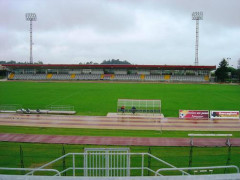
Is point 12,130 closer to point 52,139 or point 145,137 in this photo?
point 52,139

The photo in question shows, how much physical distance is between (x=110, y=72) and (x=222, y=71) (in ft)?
142

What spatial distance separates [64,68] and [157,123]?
244ft

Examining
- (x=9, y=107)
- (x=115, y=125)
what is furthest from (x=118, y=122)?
(x=9, y=107)

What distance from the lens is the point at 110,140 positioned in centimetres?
1747

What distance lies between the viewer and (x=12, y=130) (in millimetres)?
20359

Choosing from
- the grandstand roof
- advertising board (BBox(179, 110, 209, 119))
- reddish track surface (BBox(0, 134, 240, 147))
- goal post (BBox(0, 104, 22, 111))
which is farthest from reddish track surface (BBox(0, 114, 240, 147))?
the grandstand roof

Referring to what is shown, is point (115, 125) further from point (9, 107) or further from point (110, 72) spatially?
point (110, 72)

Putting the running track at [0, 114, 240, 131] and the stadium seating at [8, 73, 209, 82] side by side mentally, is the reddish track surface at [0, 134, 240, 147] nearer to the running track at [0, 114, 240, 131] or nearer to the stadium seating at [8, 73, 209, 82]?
the running track at [0, 114, 240, 131]

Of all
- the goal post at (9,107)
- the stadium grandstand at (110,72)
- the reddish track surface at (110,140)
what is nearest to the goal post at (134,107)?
the reddish track surface at (110,140)

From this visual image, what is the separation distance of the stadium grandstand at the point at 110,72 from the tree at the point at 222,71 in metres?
6.19

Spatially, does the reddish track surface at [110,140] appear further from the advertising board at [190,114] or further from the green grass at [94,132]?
the advertising board at [190,114]

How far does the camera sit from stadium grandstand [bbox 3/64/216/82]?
85.9 m

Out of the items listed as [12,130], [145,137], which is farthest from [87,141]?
[12,130]

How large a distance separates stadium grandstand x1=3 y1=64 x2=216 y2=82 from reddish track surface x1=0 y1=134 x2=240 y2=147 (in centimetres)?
6817
